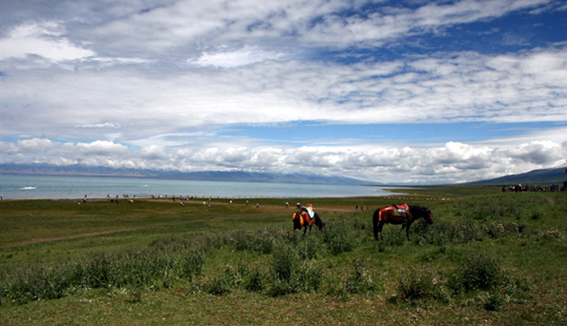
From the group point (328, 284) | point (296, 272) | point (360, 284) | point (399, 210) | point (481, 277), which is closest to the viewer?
point (481, 277)

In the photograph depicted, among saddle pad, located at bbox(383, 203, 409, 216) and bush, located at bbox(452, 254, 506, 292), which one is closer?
bush, located at bbox(452, 254, 506, 292)

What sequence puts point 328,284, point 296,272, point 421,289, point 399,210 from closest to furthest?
1. point 421,289
2. point 328,284
3. point 296,272
4. point 399,210

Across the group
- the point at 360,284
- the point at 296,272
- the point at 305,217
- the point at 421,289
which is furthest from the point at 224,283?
the point at 305,217

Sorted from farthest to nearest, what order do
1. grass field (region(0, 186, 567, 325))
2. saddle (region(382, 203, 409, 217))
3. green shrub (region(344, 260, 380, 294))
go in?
1. saddle (region(382, 203, 409, 217))
2. green shrub (region(344, 260, 380, 294))
3. grass field (region(0, 186, 567, 325))

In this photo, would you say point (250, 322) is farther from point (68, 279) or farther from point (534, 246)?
Answer: point (534, 246)

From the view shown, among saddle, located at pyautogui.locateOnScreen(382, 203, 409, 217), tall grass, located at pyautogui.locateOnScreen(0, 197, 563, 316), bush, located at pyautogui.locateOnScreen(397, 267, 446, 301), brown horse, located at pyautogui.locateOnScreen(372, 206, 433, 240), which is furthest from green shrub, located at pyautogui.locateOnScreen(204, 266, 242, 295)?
saddle, located at pyautogui.locateOnScreen(382, 203, 409, 217)

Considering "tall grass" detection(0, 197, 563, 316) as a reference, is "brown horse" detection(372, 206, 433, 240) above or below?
above

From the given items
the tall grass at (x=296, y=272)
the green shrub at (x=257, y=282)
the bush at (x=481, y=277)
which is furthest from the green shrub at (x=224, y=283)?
the bush at (x=481, y=277)

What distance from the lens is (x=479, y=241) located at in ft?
49.6

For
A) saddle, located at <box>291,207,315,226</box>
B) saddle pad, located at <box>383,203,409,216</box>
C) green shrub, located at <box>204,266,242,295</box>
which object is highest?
saddle pad, located at <box>383,203,409,216</box>

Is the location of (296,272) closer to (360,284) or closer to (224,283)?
(360,284)

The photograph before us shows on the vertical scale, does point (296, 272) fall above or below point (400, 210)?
below

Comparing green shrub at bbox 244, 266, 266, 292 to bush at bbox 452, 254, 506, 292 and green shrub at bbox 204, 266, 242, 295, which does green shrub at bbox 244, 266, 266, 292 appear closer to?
green shrub at bbox 204, 266, 242, 295

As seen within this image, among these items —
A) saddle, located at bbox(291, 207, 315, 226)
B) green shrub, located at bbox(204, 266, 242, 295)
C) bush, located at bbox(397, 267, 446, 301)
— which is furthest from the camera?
saddle, located at bbox(291, 207, 315, 226)
